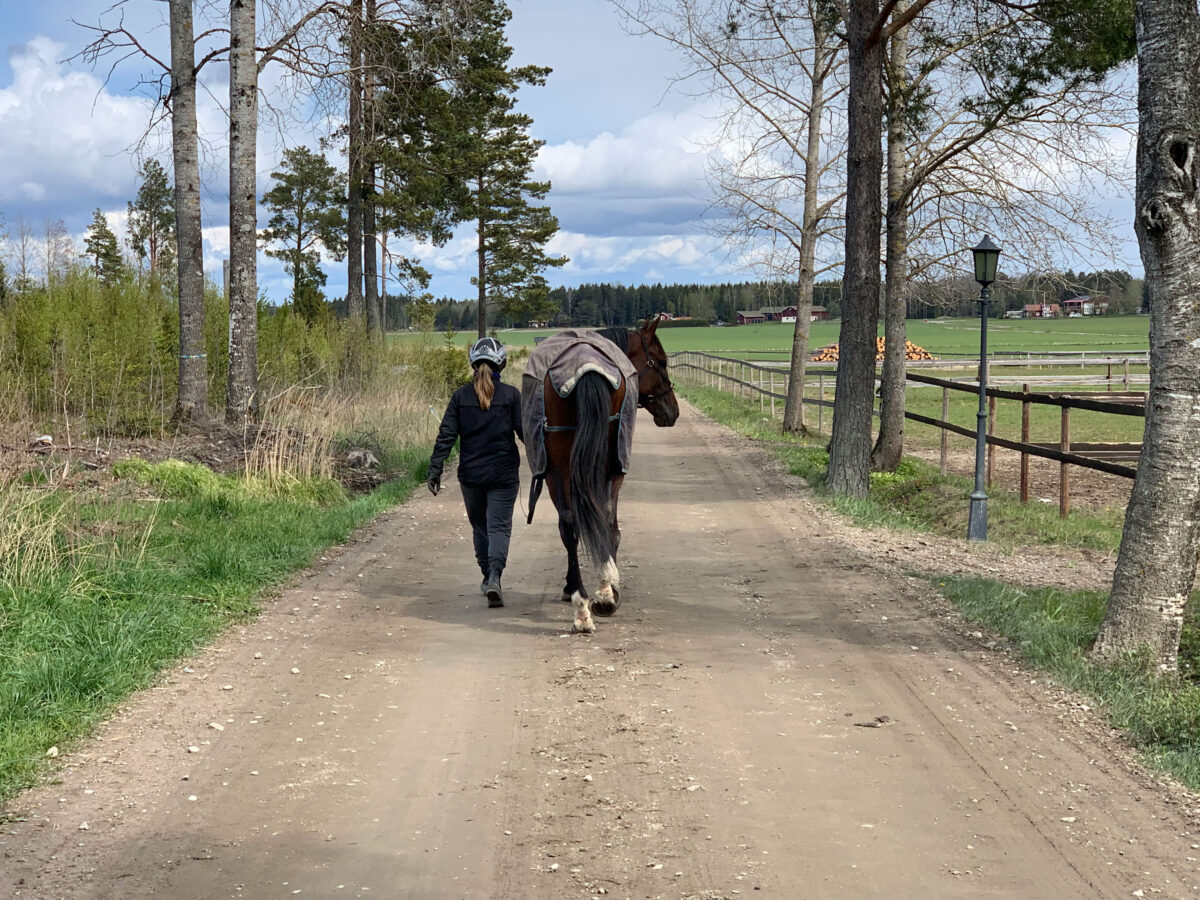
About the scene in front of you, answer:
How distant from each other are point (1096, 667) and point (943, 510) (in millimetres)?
7541

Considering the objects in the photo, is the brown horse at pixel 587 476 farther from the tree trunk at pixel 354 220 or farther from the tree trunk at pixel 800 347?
the tree trunk at pixel 354 220

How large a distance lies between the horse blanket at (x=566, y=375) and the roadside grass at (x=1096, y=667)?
287cm

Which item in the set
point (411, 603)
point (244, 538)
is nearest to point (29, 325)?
point (244, 538)

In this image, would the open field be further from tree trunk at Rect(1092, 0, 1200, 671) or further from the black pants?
tree trunk at Rect(1092, 0, 1200, 671)

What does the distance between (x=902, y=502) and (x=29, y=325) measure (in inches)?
481

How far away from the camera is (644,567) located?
9.73 meters

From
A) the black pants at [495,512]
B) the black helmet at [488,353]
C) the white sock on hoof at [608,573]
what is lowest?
the white sock on hoof at [608,573]

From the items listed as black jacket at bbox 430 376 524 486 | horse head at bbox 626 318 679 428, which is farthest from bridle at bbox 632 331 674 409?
black jacket at bbox 430 376 524 486

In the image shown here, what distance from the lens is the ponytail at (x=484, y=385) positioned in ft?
27.2

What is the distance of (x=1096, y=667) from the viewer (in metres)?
6.59

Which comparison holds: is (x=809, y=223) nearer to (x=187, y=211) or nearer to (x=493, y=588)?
(x=187, y=211)

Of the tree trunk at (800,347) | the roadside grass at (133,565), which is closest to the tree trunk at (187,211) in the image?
the roadside grass at (133,565)

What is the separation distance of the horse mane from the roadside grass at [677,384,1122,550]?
433 centimetres

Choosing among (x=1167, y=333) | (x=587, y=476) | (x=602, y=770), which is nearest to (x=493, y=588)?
(x=587, y=476)
